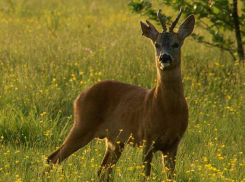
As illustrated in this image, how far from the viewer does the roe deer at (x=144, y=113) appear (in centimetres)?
525

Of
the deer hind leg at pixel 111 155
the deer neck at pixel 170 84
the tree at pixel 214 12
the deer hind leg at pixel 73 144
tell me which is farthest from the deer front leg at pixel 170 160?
the tree at pixel 214 12

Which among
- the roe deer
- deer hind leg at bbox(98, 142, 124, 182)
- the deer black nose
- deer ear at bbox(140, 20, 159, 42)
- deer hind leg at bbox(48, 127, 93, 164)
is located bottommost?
deer hind leg at bbox(98, 142, 124, 182)

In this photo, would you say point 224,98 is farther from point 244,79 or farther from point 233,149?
point 233,149

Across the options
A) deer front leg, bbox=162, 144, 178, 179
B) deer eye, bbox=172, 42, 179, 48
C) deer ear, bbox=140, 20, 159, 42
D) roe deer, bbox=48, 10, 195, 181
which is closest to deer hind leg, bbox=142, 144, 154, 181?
roe deer, bbox=48, 10, 195, 181

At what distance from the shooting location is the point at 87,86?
7996 mm

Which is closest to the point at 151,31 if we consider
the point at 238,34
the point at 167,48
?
the point at 167,48

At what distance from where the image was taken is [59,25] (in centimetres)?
1276

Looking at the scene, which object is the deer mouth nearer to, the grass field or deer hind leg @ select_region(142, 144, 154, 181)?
deer hind leg @ select_region(142, 144, 154, 181)

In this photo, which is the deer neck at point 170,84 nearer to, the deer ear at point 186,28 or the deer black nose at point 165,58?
the deer black nose at point 165,58

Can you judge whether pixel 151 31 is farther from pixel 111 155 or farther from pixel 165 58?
pixel 111 155

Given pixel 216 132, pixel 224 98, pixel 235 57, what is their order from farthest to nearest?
1. pixel 235 57
2. pixel 224 98
3. pixel 216 132

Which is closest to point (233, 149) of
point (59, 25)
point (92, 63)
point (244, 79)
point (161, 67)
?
point (161, 67)

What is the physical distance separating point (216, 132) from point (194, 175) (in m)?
1.44

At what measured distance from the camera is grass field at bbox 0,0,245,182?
5516 mm
